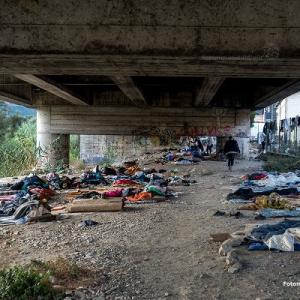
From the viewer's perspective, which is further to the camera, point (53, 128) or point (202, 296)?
point (53, 128)

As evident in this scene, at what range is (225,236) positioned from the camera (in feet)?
24.9

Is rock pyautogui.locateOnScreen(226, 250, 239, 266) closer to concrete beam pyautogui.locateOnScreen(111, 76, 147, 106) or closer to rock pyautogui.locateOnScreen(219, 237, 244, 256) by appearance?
rock pyautogui.locateOnScreen(219, 237, 244, 256)

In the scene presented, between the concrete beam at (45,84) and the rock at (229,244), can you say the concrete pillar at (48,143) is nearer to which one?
the concrete beam at (45,84)

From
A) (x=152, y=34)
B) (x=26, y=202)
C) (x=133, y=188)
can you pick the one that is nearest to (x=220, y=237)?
(x=152, y=34)

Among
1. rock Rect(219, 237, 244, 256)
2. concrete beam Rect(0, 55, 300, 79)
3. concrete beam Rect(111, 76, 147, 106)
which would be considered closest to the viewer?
concrete beam Rect(0, 55, 300, 79)

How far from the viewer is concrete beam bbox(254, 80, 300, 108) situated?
1423 centimetres

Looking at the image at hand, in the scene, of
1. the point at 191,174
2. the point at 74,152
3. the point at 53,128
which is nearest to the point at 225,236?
the point at 191,174

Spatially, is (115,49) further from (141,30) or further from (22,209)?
(22,209)

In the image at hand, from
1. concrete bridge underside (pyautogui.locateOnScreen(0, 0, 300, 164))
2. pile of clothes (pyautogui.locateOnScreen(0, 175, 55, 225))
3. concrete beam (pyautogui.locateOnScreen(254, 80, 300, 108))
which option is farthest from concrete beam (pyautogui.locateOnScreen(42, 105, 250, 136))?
concrete bridge underside (pyautogui.locateOnScreen(0, 0, 300, 164))

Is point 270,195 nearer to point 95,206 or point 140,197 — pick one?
point 140,197

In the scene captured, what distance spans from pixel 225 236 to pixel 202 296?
258cm

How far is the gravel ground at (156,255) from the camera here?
17.3 ft

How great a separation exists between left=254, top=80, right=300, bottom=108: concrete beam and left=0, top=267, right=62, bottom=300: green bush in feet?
34.1

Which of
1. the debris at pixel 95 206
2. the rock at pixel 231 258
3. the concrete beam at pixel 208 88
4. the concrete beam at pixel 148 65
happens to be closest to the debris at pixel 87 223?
the debris at pixel 95 206
